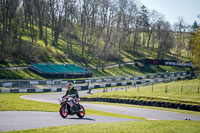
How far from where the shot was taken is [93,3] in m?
Answer: 79.6

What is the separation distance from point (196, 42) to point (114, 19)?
34.5 metres

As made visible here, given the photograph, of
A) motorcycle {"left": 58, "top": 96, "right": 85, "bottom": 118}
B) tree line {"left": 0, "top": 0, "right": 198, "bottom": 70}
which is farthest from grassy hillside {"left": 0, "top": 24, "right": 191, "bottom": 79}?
motorcycle {"left": 58, "top": 96, "right": 85, "bottom": 118}

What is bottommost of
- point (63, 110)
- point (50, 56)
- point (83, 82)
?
point (83, 82)

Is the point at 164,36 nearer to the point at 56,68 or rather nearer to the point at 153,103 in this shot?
the point at 56,68

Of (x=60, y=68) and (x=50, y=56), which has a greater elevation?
(x=50, y=56)

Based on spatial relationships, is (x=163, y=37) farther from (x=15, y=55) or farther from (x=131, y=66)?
(x=15, y=55)

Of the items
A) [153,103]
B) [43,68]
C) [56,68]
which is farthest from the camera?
[56,68]

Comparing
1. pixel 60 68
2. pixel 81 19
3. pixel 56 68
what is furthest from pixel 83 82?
pixel 81 19

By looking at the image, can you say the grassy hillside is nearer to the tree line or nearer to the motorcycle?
the tree line

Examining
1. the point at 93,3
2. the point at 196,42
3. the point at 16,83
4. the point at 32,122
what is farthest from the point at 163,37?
the point at 32,122

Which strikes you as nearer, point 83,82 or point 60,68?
point 83,82

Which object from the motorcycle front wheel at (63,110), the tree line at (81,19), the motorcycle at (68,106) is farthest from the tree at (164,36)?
the motorcycle front wheel at (63,110)

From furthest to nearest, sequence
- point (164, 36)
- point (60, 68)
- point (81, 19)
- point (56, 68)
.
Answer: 1. point (164, 36)
2. point (81, 19)
3. point (60, 68)
4. point (56, 68)

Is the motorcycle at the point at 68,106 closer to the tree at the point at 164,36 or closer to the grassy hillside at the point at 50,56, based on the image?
the grassy hillside at the point at 50,56
